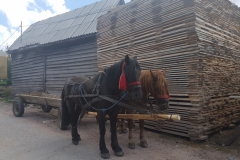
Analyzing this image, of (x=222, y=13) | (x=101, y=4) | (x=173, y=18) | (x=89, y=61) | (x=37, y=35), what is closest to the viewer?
(x=173, y=18)

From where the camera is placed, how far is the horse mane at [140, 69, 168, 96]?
3991 mm

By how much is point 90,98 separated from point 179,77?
264cm

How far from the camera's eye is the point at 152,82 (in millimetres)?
4191

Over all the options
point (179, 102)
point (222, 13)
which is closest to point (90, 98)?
point (179, 102)

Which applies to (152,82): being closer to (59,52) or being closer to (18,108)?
(18,108)

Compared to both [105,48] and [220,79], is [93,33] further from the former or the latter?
[220,79]

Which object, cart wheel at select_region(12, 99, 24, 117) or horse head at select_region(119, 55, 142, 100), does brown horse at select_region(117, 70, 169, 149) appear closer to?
horse head at select_region(119, 55, 142, 100)

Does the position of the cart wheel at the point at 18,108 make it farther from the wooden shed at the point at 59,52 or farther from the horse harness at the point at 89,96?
the horse harness at the point at 89,96

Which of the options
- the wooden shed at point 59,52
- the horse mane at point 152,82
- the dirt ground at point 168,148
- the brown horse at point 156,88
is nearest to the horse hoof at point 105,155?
the dirt ground at point 168,148

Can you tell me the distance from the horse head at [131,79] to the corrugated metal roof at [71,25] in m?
5.78

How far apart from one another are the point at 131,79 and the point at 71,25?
9667 millimetres

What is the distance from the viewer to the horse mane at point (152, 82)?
13.1ft

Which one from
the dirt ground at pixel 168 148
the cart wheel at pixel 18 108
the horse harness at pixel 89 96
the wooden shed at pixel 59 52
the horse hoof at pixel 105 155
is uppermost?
the wooden shed at pixel 59 52

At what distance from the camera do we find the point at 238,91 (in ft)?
21.1
